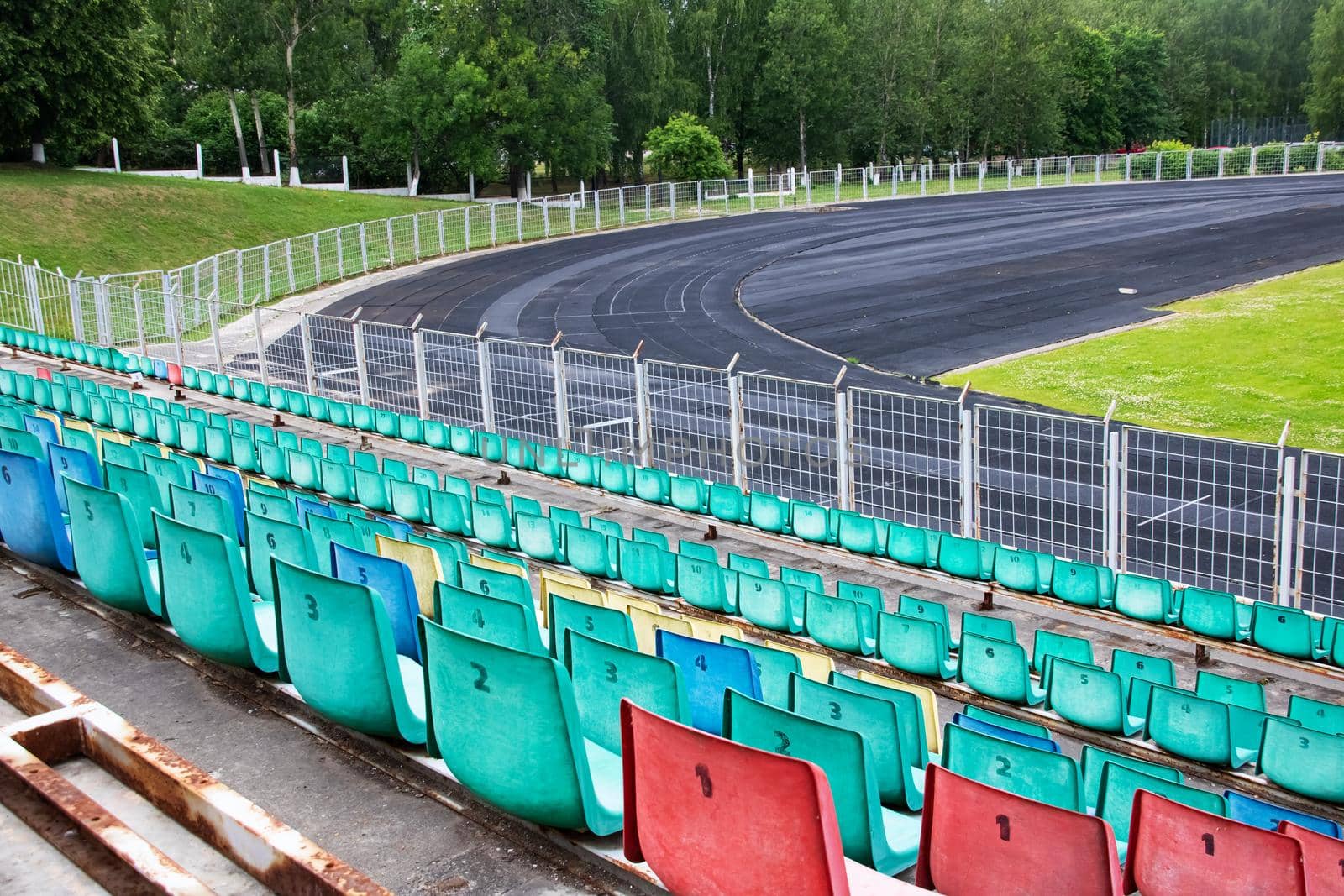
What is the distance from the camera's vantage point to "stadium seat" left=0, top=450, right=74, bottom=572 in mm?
6863

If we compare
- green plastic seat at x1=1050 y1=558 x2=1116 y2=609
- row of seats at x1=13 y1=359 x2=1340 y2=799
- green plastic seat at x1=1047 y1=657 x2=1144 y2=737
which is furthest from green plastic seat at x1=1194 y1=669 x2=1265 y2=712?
green plastic seat at x1=1050 y1=558 x2=1116 y2=609

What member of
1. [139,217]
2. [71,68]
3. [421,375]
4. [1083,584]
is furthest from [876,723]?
[71,68]

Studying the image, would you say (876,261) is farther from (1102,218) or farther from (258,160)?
(258,160)

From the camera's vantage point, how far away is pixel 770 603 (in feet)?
32.3

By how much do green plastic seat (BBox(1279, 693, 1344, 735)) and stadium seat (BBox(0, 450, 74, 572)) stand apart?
296 inches

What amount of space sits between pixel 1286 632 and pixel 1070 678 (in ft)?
10.2

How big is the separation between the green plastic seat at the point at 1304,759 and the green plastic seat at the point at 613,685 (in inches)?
159

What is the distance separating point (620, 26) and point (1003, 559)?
2469 inches

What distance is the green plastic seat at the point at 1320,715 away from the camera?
7.44 m

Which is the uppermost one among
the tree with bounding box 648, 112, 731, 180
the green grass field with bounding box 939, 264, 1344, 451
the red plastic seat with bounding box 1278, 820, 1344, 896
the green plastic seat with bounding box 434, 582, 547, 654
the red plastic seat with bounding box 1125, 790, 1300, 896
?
the tree with bounding box 648, 112, 731, 180

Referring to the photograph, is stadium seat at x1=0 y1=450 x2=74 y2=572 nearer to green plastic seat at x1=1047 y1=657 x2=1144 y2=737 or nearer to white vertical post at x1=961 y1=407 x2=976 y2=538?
green plastic seat at x1=1047 y1=657 x2=1144 y2=737

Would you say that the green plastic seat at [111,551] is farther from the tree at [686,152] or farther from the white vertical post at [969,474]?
the tree at [686,152]

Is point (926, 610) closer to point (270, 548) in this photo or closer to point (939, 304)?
point (270, 548)

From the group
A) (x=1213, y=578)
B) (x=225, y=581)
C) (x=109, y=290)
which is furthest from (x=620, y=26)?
(x=225, y=581)
